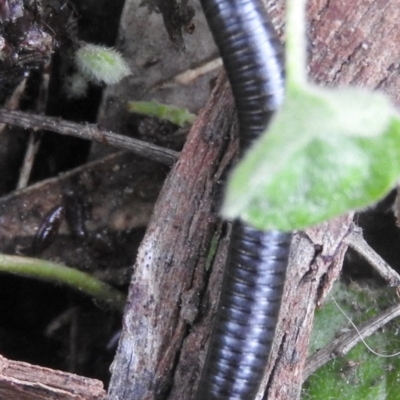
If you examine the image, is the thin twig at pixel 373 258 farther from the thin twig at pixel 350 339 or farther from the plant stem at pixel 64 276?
the plant stem at pixel 64 276

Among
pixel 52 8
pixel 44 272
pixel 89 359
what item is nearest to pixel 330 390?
pixel 89 359

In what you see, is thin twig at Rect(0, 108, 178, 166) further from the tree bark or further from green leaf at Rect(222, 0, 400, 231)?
green leaf at Rect(222, 0, 400, 231)

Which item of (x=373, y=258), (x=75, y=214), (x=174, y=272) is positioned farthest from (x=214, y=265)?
(x=75, y=214)

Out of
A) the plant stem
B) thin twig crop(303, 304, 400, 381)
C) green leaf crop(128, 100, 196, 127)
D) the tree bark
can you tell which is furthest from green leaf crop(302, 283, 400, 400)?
green leaf crop(128, 100, 196, 127)

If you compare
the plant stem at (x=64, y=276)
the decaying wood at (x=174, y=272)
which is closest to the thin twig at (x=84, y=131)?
the decaying wood at (x=174, y=272)

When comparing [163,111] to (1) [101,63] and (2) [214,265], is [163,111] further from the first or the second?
(2) [214,265]
